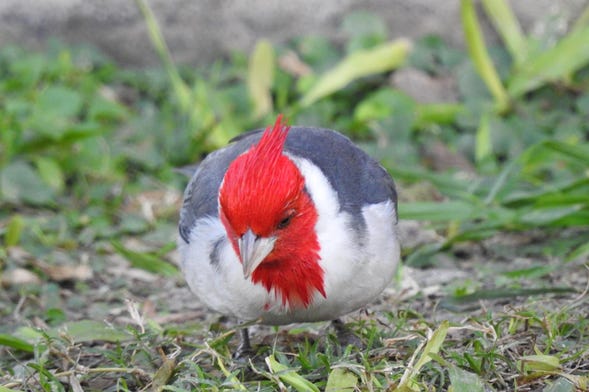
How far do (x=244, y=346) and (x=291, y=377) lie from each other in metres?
0.64

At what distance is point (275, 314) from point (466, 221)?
1727 millimetres

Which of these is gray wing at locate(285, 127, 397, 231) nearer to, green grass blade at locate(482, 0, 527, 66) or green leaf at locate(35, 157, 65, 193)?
green leaf at locate(35, 157, 65, 193)

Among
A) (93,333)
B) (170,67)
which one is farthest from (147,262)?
(170,67)

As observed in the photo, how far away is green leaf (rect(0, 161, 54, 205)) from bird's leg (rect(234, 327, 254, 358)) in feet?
7.03

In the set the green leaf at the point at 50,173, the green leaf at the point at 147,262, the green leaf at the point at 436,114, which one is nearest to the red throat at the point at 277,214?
the green leaf at the point at 147,262

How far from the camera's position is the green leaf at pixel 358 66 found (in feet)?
20.4

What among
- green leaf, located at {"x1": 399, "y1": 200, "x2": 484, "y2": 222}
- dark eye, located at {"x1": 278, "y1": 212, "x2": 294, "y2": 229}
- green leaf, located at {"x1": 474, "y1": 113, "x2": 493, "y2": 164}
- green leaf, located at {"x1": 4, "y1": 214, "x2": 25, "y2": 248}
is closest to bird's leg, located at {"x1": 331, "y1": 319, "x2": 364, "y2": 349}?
dark eye, located at {"x1": 278, "y1": 212, "x2": 294, "y2": 229}

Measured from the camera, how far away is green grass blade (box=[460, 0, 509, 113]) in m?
5.88

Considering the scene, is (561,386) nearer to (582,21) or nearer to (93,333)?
(93,333)

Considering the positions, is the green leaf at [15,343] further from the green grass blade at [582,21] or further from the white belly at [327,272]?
the green grass blade at [582,21]

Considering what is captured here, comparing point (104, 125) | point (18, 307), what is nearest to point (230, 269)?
point (18, 307)

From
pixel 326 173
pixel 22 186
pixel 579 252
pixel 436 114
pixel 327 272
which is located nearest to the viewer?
pixel 327 272

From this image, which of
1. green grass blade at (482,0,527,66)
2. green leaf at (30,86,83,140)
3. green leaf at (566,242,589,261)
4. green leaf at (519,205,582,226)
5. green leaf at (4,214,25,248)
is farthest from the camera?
green grass blade at (482,0,527,66)

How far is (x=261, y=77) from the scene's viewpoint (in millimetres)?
6395
